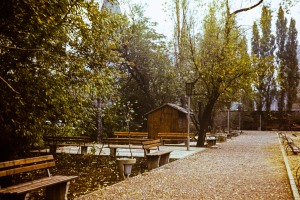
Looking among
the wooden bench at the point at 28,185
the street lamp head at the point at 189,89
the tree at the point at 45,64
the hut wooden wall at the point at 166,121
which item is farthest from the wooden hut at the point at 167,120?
the wooden bench at the point at 28,185

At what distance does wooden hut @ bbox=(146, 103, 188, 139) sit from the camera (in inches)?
1039

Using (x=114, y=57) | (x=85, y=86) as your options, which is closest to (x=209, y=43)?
(x=114, y=57)

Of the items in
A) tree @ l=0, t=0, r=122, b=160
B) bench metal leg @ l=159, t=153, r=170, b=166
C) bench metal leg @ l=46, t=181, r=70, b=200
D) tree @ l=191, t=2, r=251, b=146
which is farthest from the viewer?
tree @ l=191, t=2, r=251, b=146

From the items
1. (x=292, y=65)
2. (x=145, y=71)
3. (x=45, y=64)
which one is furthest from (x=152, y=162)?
(x=292, y=65)

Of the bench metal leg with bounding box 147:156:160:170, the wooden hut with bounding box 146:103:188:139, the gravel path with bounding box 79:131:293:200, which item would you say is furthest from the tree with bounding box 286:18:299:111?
the bench metal leg with bounding box 147:156:160:170

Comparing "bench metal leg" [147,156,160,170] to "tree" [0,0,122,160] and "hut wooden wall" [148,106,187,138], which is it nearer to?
"tree" [0,0,122,160]

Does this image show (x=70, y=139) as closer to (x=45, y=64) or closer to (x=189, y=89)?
(x=45, y=64)

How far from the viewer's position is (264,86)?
5603 cm

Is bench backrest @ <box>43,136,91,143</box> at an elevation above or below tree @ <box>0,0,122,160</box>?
below

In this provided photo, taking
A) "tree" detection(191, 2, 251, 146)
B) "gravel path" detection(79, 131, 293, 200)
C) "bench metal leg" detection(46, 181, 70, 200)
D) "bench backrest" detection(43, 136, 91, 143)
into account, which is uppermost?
"tree" detection(191, 2, 251, 146)

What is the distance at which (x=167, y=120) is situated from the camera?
26.7m

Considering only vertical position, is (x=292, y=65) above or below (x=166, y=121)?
above

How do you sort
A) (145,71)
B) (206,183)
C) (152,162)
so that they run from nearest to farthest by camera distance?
(206,183)
(152,162)
(145,71)

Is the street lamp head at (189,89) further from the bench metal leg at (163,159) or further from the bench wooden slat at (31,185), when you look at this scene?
the bench wooden slat at (31,185)
